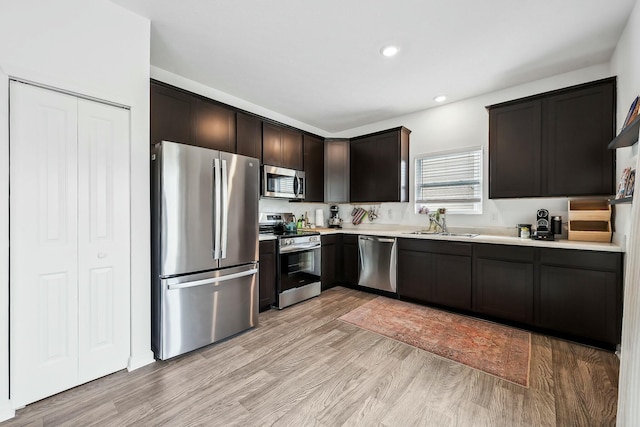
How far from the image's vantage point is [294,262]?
3541 mm

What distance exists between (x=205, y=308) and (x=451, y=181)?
3469 mm

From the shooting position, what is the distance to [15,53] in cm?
161

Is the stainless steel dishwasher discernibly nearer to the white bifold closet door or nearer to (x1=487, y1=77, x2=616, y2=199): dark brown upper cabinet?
(x1=487, y1=77, x2=616, y2=199): dark brown upper cabinet

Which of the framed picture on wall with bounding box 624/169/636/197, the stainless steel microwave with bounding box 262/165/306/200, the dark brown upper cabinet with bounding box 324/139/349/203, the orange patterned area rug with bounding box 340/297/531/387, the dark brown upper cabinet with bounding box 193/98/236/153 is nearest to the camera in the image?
the framed picture on wall with bounding box 624/169/636/197

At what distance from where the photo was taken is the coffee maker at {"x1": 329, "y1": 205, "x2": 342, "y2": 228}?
4.87 meters

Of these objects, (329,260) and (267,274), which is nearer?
(267,274)

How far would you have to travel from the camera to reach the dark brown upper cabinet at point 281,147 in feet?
11.9

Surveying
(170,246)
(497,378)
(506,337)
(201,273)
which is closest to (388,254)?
(506,337)

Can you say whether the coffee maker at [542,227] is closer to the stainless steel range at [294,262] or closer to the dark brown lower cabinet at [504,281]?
the dark brown lower cabinet at [504,281]

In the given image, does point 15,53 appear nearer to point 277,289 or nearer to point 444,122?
point 277,289

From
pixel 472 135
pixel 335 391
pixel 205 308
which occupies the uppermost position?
pixel 472 135

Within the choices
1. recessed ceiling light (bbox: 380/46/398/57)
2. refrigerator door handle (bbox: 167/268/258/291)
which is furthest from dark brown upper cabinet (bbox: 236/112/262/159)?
recessed ceiling light (bbox: 380/46/398/57)

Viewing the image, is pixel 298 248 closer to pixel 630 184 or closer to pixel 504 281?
pixel 504 281

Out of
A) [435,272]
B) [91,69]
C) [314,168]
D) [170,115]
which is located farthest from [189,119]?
[435,272]
